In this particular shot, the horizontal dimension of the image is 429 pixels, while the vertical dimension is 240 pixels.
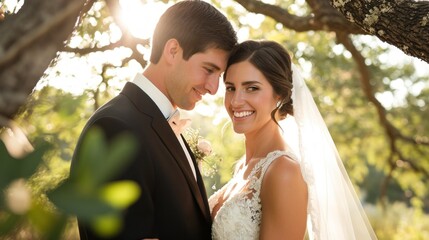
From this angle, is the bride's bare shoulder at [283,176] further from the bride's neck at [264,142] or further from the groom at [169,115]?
the groom at [169,115]

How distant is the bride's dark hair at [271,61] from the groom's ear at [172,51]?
55cm

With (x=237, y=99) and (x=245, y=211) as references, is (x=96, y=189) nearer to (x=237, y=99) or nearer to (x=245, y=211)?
(x=245, y=211)

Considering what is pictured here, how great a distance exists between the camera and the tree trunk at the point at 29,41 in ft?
3.45

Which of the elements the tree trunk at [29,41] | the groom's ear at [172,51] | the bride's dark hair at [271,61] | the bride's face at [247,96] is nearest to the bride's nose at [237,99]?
the bride's face at [247,96]

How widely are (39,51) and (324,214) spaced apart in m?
2.92

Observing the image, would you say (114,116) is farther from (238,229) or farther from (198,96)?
(238,229)

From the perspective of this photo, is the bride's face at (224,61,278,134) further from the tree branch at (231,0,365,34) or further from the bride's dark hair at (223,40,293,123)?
the tree branch at (231,0,365,34)

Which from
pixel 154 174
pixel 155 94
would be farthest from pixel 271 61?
pixel 154 174

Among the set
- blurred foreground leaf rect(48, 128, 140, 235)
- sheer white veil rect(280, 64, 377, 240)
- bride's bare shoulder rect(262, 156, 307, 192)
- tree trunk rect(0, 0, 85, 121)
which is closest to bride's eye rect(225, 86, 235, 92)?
sheer white veil rect(280, 64, 377, 240)

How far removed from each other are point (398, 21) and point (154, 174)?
4.75ft

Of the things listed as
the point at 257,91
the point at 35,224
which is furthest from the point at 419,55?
the point at 35,224

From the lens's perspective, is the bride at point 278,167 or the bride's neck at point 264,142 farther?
the bride's neck at point 264,142

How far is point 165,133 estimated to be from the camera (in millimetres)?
2980

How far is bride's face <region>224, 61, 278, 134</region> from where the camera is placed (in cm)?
379
